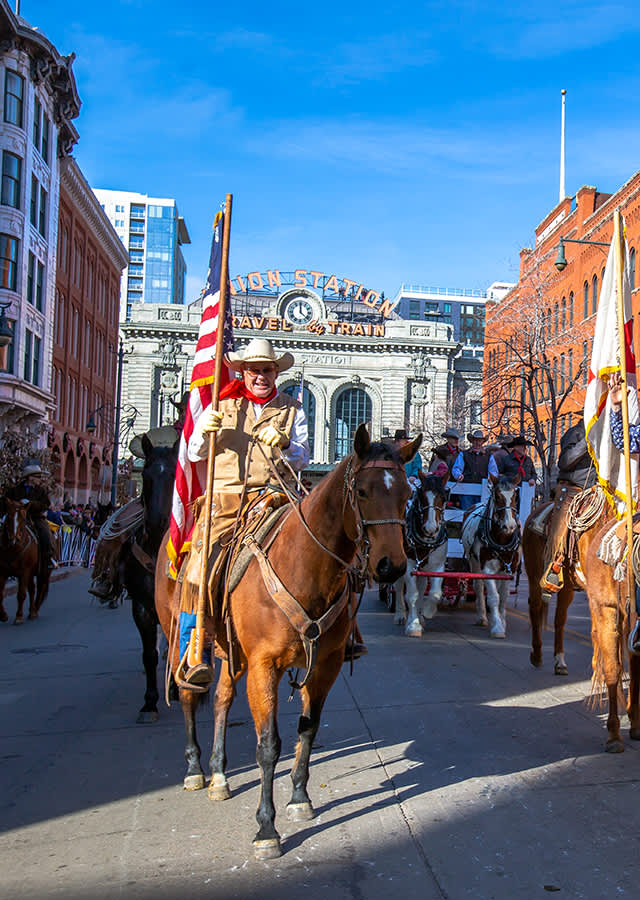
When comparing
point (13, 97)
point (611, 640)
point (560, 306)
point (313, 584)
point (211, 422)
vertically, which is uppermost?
point (13, 97)

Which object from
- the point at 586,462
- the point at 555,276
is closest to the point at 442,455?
the point at 586,462

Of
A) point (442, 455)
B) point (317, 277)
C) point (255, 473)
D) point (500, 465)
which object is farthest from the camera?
point (317, 277)

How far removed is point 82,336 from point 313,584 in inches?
1926

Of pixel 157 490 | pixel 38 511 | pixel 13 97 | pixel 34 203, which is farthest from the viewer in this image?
pixel 34 203

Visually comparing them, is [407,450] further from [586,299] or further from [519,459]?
[586,299]

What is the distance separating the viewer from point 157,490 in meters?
7.46

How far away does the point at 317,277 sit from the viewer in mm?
86750

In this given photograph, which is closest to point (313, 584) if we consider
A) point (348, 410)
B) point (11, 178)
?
point (11, 178)

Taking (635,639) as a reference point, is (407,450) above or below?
above

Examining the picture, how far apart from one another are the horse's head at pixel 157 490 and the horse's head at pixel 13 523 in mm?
7442

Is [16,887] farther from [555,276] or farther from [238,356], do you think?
[555,276]

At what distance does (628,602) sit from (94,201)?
5035 centimetres

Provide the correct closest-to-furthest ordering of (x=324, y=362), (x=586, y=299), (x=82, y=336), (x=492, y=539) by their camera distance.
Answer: (x=492, y=539), (x=586, y=299), (x=82, y=336), (x=324, y=362)

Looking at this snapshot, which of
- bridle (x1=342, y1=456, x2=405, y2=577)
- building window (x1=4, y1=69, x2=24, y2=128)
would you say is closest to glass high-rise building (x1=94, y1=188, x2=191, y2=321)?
building window (x1=4, y1=69, x2=24, y2=128)
